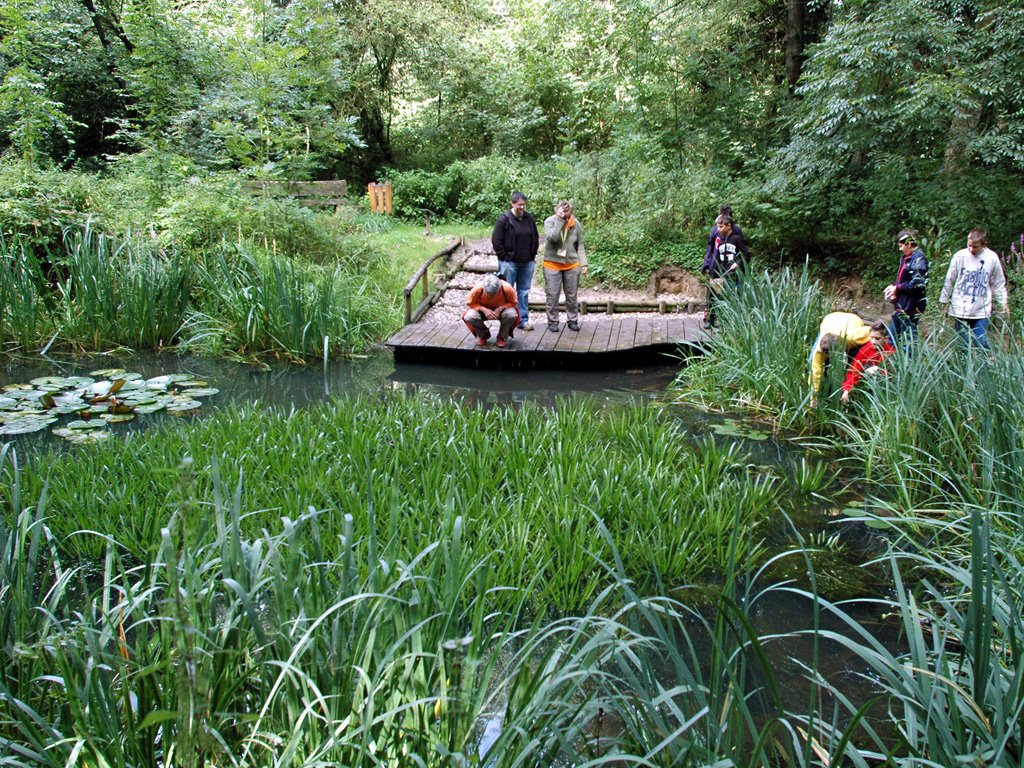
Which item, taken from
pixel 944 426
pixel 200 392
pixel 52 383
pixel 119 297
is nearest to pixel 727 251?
pixel 944 426

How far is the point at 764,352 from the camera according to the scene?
6305 millimetres

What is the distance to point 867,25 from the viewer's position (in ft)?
30.4

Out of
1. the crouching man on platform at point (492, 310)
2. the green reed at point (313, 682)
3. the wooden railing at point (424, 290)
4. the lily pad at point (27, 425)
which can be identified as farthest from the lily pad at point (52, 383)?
the green reed at point (313, 682)

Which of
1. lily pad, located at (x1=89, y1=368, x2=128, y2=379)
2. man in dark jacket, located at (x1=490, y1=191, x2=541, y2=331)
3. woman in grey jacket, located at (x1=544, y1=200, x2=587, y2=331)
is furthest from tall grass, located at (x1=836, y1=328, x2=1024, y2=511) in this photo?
lily pad, located at (x1=89, y1=368, x2=128, y2=379)

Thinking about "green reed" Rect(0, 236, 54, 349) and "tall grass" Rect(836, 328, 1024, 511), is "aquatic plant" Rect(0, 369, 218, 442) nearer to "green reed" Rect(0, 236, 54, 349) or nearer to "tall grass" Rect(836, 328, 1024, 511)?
"green reed" Rect(0, 236, 54, 349)

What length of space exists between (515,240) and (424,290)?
247cm

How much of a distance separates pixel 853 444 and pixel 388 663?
4.10 m

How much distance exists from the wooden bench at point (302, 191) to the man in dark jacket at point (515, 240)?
3.58m

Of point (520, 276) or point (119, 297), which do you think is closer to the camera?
point (119, 297)

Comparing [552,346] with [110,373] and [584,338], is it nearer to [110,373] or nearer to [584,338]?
[584,338]

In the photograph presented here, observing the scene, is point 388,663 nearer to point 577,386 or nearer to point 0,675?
point 0,675

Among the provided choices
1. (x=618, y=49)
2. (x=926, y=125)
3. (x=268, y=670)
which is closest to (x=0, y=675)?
(x=268, y=670)

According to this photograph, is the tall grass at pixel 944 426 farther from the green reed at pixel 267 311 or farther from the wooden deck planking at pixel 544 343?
the green reed at pixel 267 311

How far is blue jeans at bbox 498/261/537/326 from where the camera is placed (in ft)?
28.1
